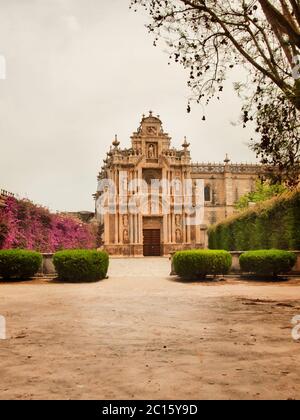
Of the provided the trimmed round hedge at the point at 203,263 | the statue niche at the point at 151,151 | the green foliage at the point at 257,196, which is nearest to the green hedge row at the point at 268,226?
the trimmed round hedge at the point at 203,263

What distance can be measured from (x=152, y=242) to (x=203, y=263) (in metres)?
25.4

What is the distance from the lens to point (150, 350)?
5.48 meters


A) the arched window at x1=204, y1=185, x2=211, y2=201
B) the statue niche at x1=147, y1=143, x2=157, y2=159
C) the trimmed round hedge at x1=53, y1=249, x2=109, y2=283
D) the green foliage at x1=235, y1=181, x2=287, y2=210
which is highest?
the statue niche at x1=147, y1=143, x2=157, y2=159

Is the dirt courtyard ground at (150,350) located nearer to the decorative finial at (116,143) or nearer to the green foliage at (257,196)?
the decorative finial at (116,143)

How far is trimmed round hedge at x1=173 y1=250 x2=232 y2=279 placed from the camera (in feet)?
56.5

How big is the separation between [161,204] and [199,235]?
5.30m

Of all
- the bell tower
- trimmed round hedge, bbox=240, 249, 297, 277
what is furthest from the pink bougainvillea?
the bell tower

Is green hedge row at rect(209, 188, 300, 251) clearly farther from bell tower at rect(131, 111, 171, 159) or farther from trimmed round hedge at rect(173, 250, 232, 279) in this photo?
bell tower at rect(131, 111, 171, 159)

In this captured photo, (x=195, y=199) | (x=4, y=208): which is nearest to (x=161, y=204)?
(x=195, y=199)

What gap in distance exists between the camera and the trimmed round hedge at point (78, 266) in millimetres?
17250

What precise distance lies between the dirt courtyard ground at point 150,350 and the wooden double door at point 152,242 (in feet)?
104

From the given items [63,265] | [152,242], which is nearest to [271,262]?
[63,265]

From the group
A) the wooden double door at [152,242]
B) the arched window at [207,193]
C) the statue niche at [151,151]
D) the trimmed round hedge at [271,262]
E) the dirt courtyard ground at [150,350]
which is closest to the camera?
the dirt courtyard ground at [150,350]

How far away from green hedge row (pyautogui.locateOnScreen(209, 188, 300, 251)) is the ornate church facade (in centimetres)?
1244
